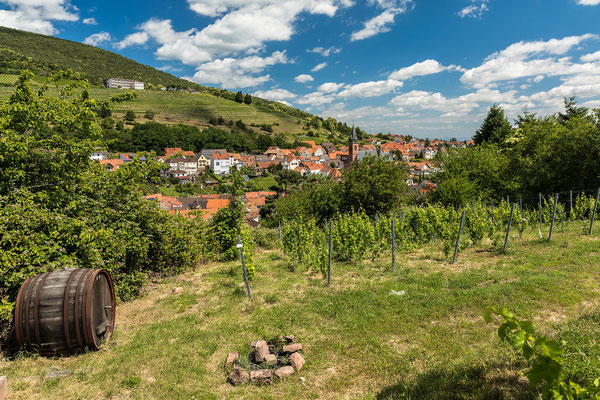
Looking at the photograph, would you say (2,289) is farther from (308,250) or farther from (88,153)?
(308,250)

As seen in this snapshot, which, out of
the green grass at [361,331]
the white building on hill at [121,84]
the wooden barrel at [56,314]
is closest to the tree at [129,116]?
the white building on hill at [121,84]

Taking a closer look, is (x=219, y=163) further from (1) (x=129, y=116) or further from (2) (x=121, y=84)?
(2) (x=121, y=84)

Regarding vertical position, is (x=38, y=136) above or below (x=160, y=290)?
above

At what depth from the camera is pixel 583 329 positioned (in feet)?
14.8

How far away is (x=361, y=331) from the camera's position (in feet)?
18.9

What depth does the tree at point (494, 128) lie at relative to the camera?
33.7 meters

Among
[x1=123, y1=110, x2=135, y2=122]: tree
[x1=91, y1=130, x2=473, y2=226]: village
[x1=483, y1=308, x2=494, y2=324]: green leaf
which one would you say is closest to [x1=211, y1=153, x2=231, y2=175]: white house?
[x1=91, y1=130, x2=473, y2=226]: village

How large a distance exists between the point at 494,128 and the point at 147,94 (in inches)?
5635

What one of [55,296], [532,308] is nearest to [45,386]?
[55,296]

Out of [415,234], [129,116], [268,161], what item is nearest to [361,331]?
[415,234]

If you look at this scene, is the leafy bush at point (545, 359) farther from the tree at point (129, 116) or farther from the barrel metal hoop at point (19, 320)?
the tree at point (129, 116)

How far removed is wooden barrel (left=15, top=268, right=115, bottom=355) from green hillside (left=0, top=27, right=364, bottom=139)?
119645 millimetres

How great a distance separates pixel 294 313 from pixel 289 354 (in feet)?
5.02

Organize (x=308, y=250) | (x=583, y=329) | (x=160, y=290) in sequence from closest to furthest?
(x=583, y=329)
(x=160, y=290)
(x=308, y=250)
